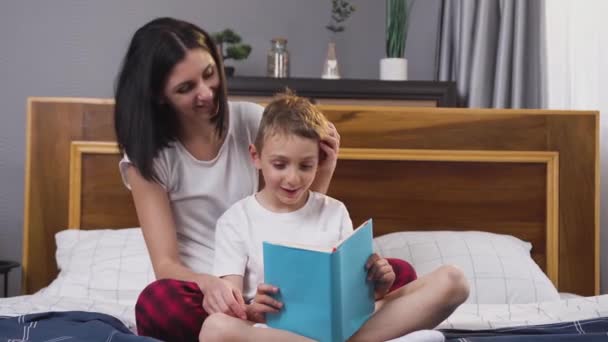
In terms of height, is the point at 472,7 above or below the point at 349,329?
above

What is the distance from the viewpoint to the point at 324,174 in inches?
60.7

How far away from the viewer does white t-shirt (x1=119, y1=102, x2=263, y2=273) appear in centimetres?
160

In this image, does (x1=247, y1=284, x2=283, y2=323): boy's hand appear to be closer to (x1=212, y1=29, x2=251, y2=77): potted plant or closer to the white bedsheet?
the white bedsheet

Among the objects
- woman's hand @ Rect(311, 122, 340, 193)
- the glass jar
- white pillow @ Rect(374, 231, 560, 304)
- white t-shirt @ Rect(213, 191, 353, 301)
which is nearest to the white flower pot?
the glass jar

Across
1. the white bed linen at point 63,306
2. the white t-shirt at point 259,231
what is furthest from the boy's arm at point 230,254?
the white bed linen at point 63,306

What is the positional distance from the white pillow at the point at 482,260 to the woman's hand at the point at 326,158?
54 centimetres

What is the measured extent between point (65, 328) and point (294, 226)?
454 millimetres

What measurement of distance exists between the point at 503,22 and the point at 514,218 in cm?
68

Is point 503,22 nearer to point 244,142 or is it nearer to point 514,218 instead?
point 514,218

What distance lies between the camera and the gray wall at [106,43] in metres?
2.77

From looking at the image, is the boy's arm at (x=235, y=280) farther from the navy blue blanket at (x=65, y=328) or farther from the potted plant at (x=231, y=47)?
the potted plant at (x=231, y=47)

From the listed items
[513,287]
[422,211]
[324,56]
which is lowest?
[513,287]

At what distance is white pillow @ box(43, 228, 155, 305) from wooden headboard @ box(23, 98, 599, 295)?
0.66ft

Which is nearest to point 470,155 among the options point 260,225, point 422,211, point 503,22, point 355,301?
Answer: point 422,211
